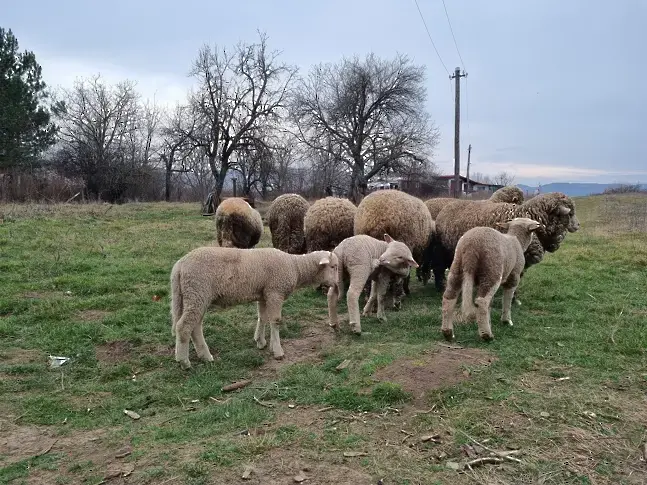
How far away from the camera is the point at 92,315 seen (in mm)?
7367

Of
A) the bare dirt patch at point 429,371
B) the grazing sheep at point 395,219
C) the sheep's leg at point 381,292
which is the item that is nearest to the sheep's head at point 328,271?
the sheep's leg at point 381,292

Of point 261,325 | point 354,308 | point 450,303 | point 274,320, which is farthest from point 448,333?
point 261,325

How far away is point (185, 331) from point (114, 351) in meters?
1.27

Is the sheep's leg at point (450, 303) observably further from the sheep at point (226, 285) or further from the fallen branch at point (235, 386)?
the fallen branch at point (235, 386)

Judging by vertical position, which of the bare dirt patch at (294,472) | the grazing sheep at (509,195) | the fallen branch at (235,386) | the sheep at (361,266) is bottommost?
the fallen branch at (235,386)

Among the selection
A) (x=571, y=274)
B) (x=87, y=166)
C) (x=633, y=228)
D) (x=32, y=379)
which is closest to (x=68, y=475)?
(x=32, y=379)

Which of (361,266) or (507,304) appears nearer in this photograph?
(361,266)

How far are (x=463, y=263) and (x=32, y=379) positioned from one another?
5.03m

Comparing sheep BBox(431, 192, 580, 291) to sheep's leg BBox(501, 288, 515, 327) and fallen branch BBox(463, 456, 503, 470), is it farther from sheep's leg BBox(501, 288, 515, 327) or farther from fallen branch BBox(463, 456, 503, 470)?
fallen branch BBox(463, 456, 503, 470)

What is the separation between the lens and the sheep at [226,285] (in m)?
5.38

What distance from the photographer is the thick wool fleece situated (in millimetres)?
8836

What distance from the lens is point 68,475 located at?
3.45m

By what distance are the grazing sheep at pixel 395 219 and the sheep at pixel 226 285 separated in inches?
80.9

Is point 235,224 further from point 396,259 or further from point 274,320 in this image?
point 274,320
